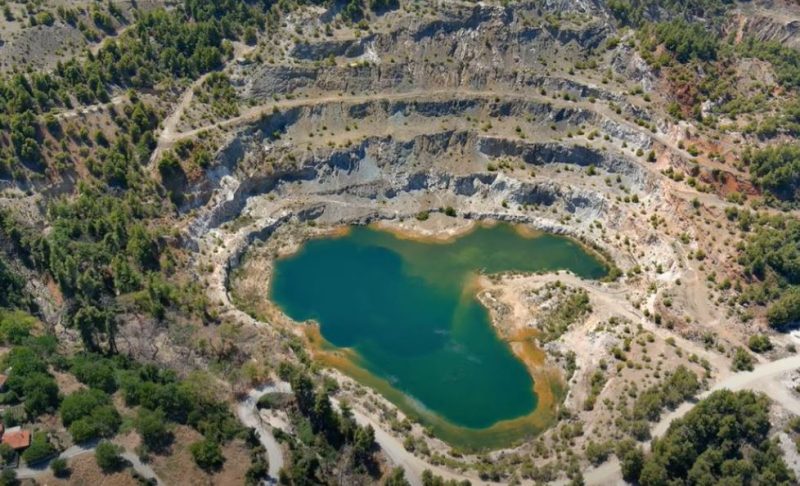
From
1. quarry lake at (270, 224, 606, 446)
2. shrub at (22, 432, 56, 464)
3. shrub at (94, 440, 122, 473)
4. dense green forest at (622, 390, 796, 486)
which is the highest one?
shrub at (22, 432, 56, 464)

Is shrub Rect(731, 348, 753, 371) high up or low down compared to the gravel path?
up

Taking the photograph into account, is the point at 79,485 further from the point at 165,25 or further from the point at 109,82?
the point at 165,25

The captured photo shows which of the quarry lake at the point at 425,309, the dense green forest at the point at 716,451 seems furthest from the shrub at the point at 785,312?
the quarry lake at the point at 425,309

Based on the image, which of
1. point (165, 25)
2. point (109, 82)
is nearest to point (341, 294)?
point (109, 82)

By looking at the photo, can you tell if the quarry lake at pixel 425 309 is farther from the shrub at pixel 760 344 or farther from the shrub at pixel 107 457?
the shrub at pixel 107 457

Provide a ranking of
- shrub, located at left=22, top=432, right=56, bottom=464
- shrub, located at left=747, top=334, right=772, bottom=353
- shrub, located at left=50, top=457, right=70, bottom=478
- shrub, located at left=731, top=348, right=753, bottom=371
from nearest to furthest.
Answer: shrub, located at left=50, top=457, right=70, bottom=478, shrub, located at left=22, top=432, right=56, bottom=464, shrub, located at left=731, top=348, right=753, bottom=371, shrub, located at left=747, top=334, right=772, bottom=353

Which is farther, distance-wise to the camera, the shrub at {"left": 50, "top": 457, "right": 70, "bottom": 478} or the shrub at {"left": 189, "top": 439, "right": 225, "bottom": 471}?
the shrub at {"left": 189, "top": 439, "right": 225, "bottom": 471}

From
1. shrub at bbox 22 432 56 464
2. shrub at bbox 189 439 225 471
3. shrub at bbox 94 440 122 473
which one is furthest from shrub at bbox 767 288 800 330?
shrub at bbox 22 432 56 464

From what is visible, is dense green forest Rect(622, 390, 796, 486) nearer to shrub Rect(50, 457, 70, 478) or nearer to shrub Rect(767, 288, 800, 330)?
shrub Rect(767, 288, 800, 330)

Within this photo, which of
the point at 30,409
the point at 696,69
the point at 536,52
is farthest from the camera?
the point at 536,52
